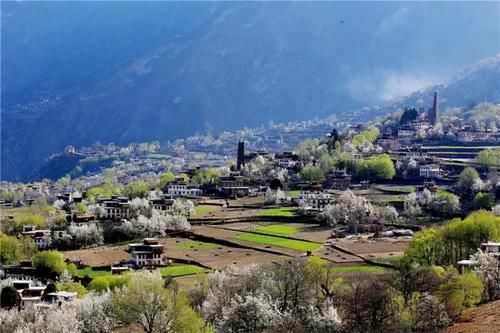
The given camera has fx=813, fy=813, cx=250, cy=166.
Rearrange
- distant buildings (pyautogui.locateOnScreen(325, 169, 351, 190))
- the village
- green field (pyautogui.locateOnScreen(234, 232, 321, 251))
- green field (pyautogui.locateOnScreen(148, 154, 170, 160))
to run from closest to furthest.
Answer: the village, green field (pyautogui.locateOnScreen(234, 232, 321, 251)), distant buildings (pyautogui.locateOnScreen(325, 169, 351, 190)), green field (pyautogui.locateOnScreen(148, 154, 170, 160))

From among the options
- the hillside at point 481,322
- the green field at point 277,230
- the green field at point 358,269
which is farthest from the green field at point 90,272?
the hillside at point 481,322

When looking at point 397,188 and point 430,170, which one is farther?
point 430,170

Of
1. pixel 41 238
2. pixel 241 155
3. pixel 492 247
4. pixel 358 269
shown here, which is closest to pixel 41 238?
pixel 41 238

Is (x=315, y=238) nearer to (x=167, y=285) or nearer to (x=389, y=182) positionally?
(x=167, y=285)

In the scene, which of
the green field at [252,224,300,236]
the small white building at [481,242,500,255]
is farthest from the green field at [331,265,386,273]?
the green field at [252,224,300,236]

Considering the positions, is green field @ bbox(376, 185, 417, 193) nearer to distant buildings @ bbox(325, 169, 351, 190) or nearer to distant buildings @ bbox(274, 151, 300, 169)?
distant buildings @ bbox(325, 169, 351, 190)

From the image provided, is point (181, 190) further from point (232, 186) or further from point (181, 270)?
point (181, 270)

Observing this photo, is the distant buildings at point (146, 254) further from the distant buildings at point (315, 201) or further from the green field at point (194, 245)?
the distant buildings at point (315, 201)
